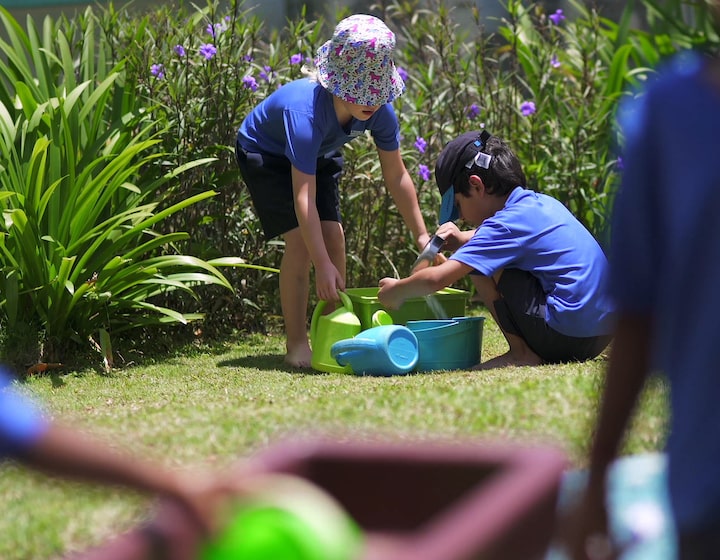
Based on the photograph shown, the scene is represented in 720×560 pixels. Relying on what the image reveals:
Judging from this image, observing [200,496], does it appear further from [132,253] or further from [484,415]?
[132,253]

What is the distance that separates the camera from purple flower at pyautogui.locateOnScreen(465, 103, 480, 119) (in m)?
6.01

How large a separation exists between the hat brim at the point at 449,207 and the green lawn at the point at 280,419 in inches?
29.2

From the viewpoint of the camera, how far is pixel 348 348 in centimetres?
427

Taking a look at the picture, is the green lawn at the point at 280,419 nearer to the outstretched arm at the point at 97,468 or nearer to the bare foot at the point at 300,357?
the bare foot at the point at 300,357

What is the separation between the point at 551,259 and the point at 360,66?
1.19 meters

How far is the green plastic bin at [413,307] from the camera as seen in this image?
14.7ft

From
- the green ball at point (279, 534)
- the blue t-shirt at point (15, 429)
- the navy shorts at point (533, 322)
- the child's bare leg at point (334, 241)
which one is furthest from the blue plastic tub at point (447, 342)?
the blue t-shirt at point (15, 429)

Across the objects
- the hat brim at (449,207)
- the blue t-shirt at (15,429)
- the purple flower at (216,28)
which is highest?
the blue t-shirt at (15,429)

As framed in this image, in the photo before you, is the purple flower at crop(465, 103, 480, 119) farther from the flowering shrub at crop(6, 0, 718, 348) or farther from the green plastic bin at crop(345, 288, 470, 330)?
the green plastic bin at crop(345, 288, 470, 330)

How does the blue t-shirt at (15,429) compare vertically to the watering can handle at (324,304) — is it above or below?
above

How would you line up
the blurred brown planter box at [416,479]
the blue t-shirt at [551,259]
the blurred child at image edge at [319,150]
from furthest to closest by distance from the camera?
the blurred child at image edge at [319,150] → the blue t-shirt at [551,259] → the blurred brown planter box at [416,479]

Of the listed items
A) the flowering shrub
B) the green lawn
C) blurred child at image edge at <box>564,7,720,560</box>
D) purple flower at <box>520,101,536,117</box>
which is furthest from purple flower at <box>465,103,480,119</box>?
blurred child at image edge at <box>564,7,720,560</box>

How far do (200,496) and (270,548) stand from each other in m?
0.10

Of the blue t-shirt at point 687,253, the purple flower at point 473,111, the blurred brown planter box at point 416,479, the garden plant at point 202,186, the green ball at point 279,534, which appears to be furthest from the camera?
the purple flower at point 473,111
